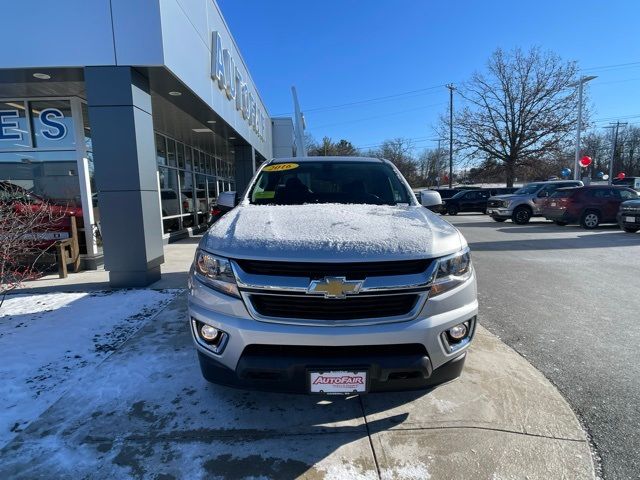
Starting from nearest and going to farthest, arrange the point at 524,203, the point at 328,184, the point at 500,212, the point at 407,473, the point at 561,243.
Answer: the point at 407,473 < the point at 328,184 < the point at 561,243 < the point at 524,203 < the point at 500,212

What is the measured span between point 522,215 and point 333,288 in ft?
58.0

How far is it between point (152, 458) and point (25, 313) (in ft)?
12.3

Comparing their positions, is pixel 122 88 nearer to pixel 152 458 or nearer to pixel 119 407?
pixel 119 407

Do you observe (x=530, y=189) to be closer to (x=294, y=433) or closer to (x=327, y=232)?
(x=327, y=232)

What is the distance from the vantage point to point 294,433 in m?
2.52

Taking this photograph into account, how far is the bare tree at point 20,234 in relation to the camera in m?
4.88

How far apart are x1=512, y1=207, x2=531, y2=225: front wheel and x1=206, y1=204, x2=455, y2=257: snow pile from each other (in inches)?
640

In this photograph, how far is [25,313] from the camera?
4.86 m

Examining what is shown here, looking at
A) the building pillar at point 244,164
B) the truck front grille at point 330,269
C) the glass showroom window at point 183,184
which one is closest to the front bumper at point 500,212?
the building pillar at point 244,164

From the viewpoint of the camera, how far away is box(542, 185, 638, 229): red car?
14516mm

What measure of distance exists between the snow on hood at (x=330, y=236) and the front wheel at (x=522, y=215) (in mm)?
16341

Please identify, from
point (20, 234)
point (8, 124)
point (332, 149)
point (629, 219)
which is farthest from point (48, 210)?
point (332, 149)

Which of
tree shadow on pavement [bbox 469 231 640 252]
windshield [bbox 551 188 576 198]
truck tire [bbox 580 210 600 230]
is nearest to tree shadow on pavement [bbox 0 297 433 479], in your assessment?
tree shadow on pavement [bbox 469 231 640 252]

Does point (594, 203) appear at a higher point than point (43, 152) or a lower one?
lower
